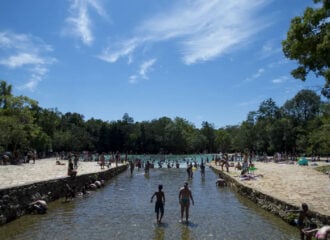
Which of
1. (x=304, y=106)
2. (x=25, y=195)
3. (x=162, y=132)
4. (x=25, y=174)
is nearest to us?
(x=25, y=195)

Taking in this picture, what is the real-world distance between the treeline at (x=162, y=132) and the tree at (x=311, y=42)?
29.9m

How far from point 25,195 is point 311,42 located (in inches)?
608

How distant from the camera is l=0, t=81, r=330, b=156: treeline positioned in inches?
2071

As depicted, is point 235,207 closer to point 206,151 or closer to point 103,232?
point 103,232

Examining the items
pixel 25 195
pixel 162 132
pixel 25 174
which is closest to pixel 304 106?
pixel 162 132

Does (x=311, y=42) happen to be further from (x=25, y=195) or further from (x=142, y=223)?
(x=25, y=195)

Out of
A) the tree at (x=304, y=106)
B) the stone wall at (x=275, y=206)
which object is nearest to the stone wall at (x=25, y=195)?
the stone wall at (x=275, y=206)

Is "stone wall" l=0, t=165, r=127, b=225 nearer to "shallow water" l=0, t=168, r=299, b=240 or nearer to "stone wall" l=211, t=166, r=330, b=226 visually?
"shallow water" l=0, t=168, r=299, b=240

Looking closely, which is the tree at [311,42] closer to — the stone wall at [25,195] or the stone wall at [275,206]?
the stone wall at [275,206]

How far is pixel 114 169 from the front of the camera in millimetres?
46062

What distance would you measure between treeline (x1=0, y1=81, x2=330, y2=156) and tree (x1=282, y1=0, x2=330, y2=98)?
1179 inches

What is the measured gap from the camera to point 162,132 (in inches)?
5192

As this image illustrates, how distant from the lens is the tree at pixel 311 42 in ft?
43.9

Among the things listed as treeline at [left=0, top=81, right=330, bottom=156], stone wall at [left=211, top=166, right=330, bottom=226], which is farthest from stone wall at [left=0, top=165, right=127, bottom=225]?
treeline at [left=0, top=81, right=330, bottom=156]
